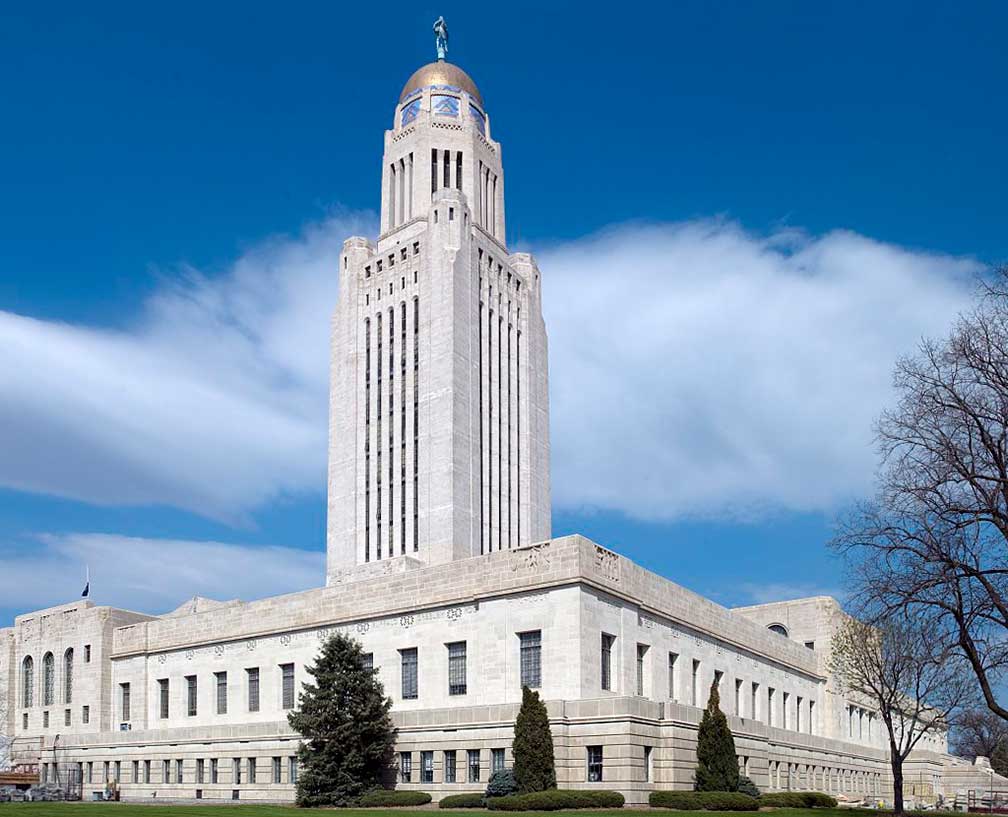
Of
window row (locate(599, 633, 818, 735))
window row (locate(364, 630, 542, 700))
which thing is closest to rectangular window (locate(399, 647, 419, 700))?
window row (locate(364, 630, 542, 700))

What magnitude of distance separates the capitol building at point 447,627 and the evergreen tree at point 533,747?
1009mm

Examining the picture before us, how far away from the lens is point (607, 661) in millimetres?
45625

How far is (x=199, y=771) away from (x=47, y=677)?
65.4 feet

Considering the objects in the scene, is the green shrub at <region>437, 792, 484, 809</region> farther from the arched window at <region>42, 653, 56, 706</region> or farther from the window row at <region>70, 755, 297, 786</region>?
the arched window at <region>42, 653, 56, 706</region>

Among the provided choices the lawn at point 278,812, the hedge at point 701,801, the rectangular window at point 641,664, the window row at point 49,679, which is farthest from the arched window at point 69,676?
the hedge at point 701,801

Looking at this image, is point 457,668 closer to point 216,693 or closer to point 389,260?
point 216,693

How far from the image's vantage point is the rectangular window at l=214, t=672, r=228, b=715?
57.0 meters

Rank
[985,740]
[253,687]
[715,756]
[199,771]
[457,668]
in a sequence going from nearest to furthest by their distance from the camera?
[715,756]
[457,668]
[199,771]
[253,687]
[985,740]

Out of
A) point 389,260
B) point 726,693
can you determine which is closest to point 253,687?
point 726,693

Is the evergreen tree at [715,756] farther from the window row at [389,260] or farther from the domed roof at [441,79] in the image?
the domed roof at [441,79]

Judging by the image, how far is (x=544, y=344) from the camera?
268 feet

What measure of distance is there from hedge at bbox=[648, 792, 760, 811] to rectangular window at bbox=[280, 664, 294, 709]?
20.4 meters

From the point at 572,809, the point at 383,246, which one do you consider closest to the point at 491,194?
the point at 383,246

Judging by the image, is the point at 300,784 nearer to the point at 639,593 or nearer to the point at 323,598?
the point at 323,598
